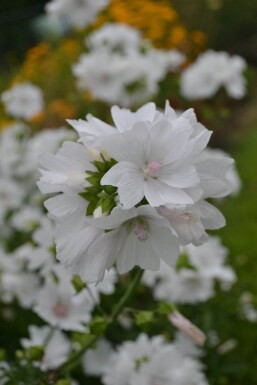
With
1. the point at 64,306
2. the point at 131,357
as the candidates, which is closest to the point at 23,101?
the point at 64,306

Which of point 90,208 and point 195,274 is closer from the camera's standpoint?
point 90,208

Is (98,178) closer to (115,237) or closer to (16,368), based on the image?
(115,237)

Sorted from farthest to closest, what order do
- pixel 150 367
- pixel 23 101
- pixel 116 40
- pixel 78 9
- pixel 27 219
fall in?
1. pixel 23 101
2. pixel 116 40
3. pixel 78 9
4. pixel 27 219
5. pixel 150 367

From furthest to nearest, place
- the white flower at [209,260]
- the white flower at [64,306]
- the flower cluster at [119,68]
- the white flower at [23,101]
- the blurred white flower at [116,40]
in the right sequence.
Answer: the white flower at [23,101] → the blurred white flower at [116,40] → the flower cluster at [119,68] → the white flower at [209,260] → the white flower at [64,306]

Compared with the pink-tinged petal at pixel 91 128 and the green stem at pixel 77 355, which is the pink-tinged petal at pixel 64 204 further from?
the green stem at pixel 77 355

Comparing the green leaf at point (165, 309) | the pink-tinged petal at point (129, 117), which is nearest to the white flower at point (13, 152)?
the green leaf at point (165, 309)

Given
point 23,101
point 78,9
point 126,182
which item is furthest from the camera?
point 23,101

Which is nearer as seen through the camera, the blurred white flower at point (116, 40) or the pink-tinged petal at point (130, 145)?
the pink-tinged petal at point (130, 145)

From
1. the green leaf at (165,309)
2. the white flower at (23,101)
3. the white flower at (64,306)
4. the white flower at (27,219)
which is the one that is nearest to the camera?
the green leaf at (165,309)

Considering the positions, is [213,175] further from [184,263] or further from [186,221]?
[184,263]
